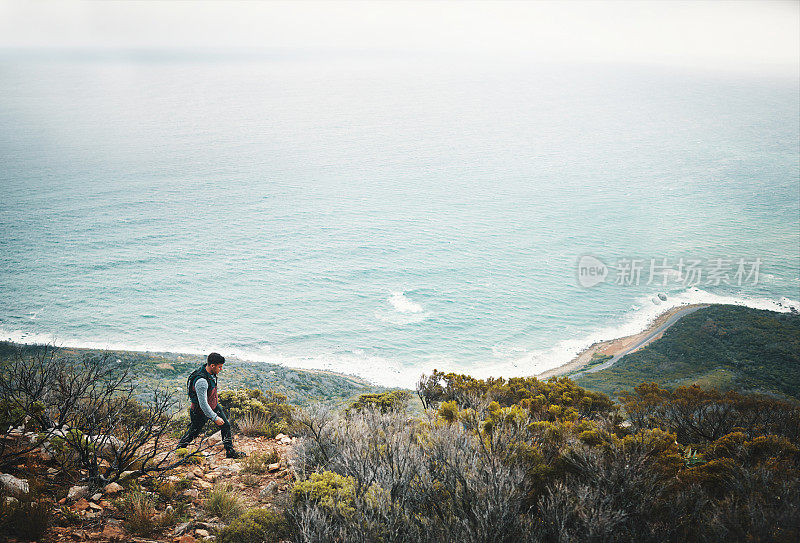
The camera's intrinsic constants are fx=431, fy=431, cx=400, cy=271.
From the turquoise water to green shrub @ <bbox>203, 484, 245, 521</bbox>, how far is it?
22.4 metres

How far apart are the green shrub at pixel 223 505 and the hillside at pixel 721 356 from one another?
30411 mm

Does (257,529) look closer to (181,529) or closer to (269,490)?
(181,529)

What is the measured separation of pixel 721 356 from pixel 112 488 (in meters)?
45.9

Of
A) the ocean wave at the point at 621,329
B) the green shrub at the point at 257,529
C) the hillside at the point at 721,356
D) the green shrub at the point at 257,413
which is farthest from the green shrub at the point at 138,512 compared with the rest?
the ocean wave at the point at 621,329

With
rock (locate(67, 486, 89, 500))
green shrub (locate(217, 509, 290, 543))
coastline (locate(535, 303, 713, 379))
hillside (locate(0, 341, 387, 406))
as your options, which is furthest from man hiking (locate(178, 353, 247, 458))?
coastline (locate(535, 303, 713, 379))

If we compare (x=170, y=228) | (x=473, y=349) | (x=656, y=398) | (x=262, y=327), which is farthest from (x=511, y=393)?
(x=170, y=228)

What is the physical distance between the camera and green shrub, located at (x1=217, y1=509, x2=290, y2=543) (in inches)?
217

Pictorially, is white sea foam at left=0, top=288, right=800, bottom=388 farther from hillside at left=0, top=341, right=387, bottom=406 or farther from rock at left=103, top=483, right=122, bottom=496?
rock at left=103, top=483, right=122, bottom=496

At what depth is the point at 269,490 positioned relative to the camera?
7082 millimetres

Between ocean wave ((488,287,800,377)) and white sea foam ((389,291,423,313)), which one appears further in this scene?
white sea foam ((389,291,423,313))

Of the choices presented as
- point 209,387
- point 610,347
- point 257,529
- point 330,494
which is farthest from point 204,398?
point 610,347

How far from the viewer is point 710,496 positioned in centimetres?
625

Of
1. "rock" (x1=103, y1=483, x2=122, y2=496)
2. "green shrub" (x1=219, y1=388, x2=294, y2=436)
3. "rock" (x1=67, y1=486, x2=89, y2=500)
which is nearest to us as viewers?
"rock" (x1=67, y1=486, x2=89, y2=500)

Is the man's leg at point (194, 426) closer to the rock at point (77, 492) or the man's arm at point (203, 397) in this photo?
the man's arm at point (203, 397)
